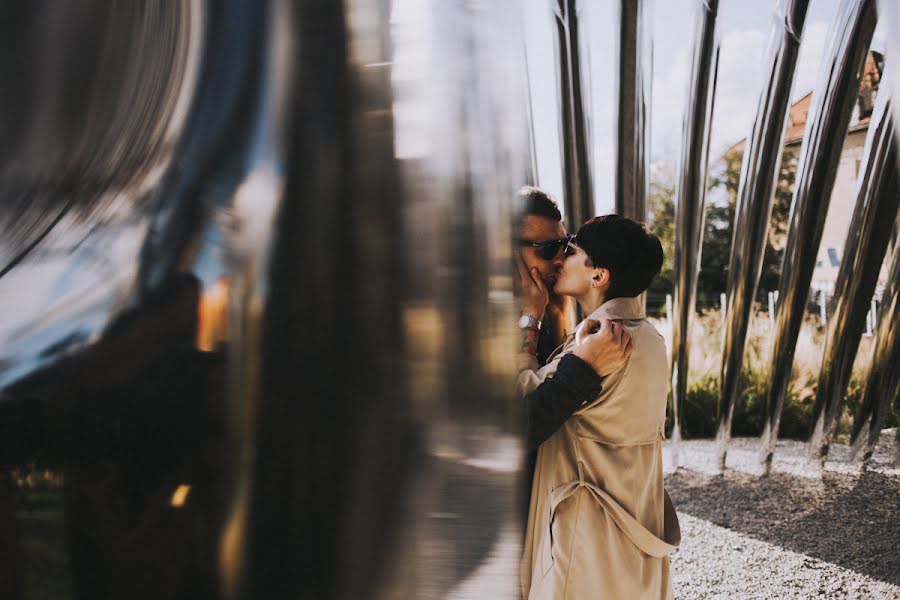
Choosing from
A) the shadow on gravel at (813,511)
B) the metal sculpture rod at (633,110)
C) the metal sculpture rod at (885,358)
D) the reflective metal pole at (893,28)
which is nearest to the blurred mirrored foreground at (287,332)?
the reflective metal pole at (893,28)

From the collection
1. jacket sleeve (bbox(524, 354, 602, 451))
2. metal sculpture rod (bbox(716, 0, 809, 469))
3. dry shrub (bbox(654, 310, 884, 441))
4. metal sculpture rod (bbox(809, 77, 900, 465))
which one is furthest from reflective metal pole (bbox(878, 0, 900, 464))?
Result: dry shrub (bbox(654, 310, 884, 441))

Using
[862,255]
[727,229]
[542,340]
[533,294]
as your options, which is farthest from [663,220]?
[533,294]

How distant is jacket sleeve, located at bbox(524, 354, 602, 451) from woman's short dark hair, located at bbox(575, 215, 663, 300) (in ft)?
1.07

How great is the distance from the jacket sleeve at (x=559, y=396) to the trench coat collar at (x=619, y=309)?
228 millimetres

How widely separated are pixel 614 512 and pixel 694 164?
1931 millimetres

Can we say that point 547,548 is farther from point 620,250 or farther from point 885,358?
point 885,358

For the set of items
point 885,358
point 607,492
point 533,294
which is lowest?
point 885,358

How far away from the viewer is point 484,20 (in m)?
0.43

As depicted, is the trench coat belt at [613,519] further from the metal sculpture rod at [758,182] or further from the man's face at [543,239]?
the metal sculpture rod at [758,182]

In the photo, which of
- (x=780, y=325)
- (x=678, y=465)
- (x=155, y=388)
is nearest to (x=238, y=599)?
(x=155, y=388)

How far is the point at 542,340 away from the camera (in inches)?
80.0

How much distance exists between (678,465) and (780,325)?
107 inches

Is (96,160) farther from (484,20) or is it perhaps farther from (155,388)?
(484,20)

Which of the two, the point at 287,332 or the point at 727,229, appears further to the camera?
the point at 727,229
